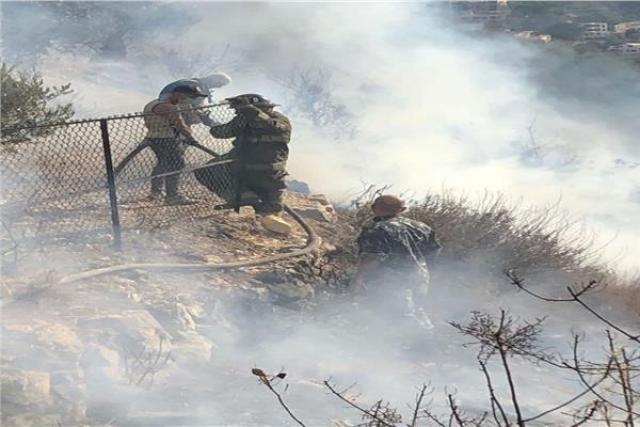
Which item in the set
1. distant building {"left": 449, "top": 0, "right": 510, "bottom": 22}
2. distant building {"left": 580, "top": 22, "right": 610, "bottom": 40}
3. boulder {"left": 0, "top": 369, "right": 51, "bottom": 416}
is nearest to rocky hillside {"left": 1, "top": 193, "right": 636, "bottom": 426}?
boulder {"left": 0, "top": 369, "right": 51, "bottom": 416}

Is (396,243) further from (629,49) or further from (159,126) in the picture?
(629,49)

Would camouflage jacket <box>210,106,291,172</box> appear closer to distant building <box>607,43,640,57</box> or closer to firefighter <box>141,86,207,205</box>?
firefighter <box>141,86,207,205</box>

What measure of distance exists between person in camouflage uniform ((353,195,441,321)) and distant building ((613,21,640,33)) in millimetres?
20462

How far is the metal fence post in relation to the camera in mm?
5561

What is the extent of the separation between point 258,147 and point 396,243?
66.9 inches

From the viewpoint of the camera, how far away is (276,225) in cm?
711

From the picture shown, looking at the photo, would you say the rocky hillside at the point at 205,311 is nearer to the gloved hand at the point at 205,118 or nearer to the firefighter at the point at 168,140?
the firefighter at the point at 168,140

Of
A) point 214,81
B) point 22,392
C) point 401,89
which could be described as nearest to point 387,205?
A: point 214,81

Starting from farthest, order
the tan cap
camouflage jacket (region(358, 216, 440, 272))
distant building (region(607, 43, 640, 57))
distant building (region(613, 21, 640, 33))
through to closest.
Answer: distant building (region(613, 21, 640, 33)) < distant building (region(607, 43, 640, 57)) < the tan cap < camouflage jacket (region(358, 216, 440, 272))

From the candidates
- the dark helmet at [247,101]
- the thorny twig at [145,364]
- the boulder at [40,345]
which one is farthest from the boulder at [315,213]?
the boulder at [40,345]

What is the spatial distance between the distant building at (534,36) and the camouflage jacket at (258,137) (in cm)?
1743

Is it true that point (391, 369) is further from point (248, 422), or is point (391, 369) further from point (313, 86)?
point (313, 86)

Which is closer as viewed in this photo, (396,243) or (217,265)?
(396,243)

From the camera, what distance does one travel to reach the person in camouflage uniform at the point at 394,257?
19.3 feet
